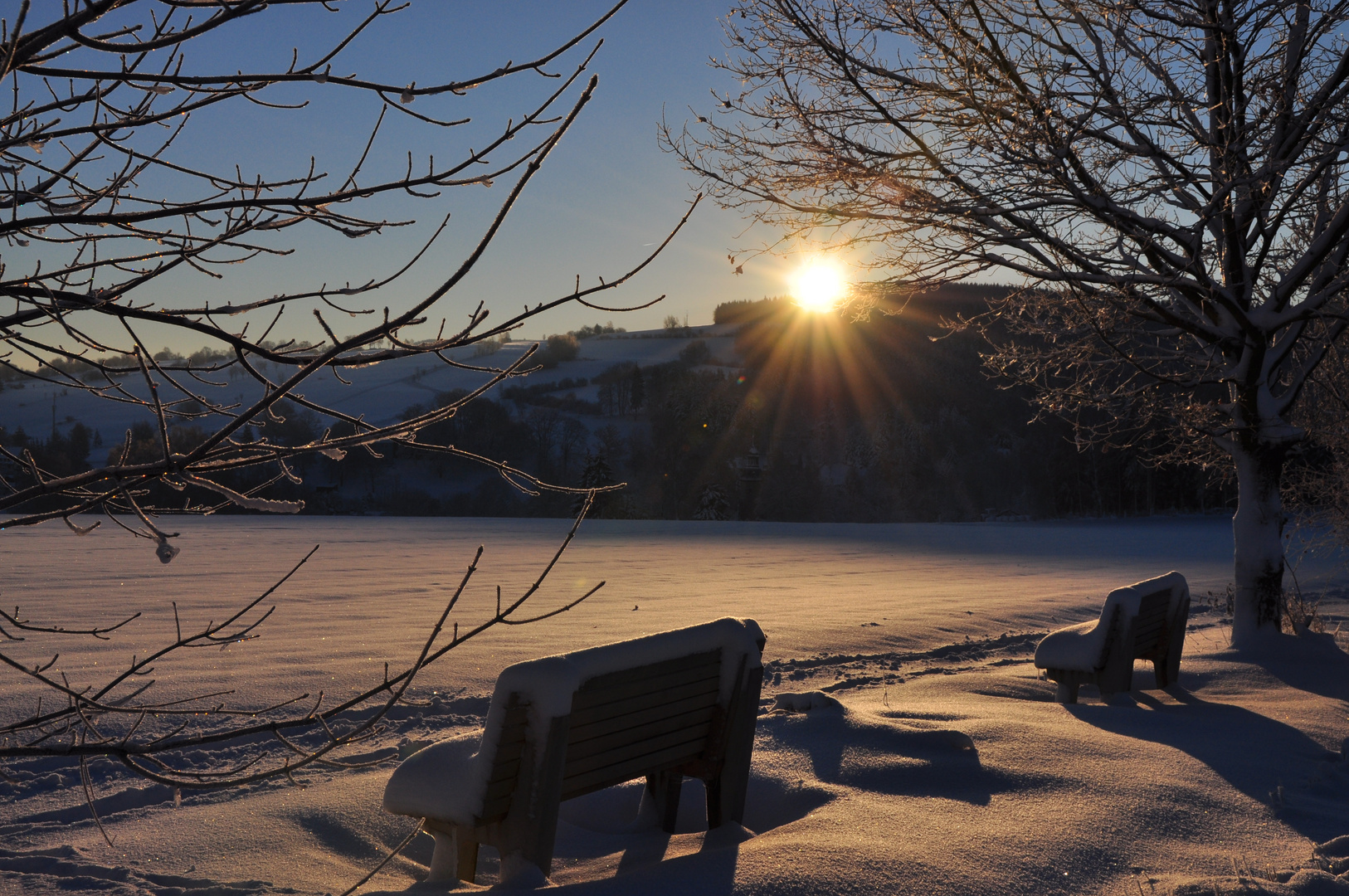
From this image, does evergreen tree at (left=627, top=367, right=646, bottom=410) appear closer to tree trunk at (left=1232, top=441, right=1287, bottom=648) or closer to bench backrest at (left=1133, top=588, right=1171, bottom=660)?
tree trunk at (left=1232, top=441, right=1287, bottom=648)

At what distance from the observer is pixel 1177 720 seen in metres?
5.36

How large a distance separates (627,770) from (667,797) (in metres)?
0.53

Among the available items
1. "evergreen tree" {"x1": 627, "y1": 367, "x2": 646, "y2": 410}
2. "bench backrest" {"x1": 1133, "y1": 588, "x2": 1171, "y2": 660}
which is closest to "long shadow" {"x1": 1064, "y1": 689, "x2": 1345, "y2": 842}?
"bench backrest" {"x1": 1133, "y1": 588, "x2": 1171, "y2": 660}

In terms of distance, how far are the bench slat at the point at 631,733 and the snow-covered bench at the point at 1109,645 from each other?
11.1 feet

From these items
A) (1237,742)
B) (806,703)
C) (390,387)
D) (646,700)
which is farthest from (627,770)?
(390,387)

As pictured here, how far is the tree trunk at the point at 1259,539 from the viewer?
7.72 m

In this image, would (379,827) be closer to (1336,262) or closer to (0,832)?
(0,832)

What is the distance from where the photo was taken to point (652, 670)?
3260mm

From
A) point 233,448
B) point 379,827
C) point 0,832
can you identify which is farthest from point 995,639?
point 233,448

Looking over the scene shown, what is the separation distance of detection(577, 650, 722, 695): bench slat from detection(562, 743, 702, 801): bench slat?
0.30 m

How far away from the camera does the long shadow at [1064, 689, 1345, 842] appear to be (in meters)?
3.82

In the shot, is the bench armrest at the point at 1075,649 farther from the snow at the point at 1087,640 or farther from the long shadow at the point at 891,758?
the long shadow at the point at 891,758

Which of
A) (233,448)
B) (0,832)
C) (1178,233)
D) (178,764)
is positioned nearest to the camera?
(233,448)

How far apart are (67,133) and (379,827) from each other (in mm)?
2804
